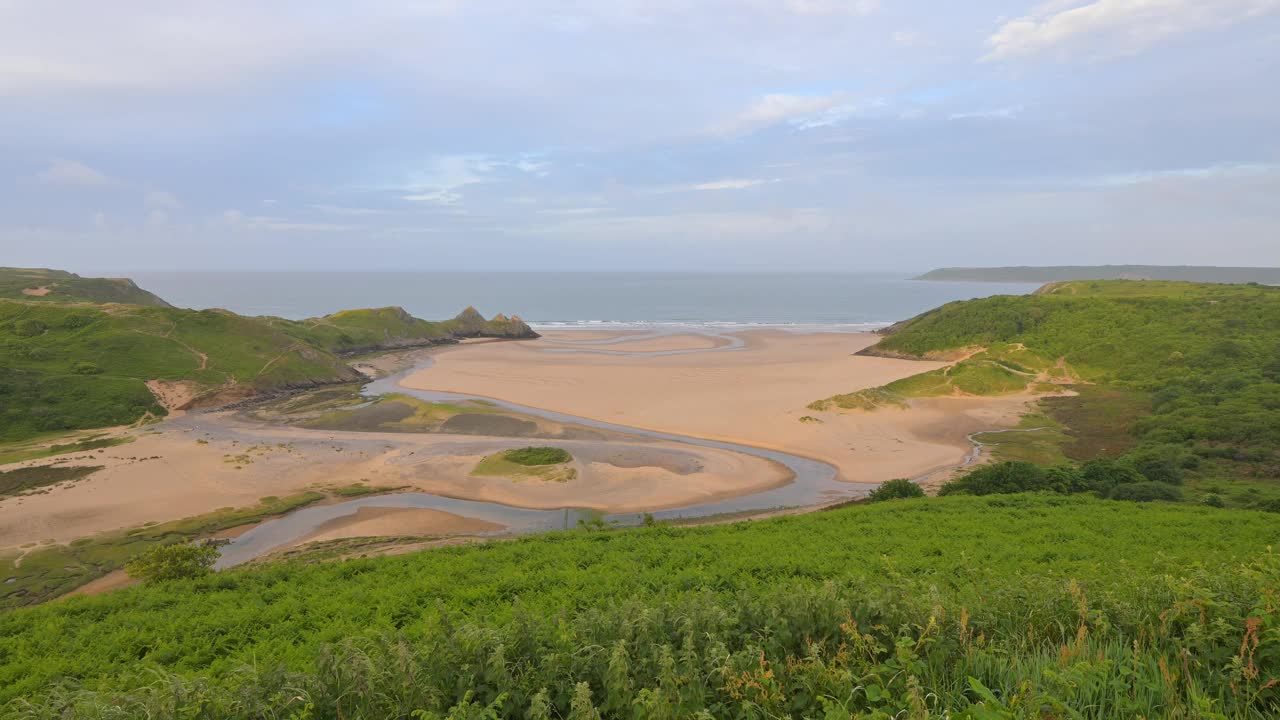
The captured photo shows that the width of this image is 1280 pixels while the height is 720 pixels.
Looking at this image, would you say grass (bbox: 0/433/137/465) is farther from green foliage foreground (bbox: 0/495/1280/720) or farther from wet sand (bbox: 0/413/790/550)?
green foliage foreground (bbox: 0/495/1280/720)

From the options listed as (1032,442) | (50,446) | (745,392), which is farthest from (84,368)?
(1032,442)

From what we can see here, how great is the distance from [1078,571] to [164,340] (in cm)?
6269

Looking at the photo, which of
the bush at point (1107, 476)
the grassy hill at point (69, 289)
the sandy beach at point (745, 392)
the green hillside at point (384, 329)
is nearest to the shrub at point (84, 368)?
the green hillside at point (384, 329)

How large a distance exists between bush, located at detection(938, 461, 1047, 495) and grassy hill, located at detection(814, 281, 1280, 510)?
6.32 metres

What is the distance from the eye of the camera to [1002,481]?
2209cm

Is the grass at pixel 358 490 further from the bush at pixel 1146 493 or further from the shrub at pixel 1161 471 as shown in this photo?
the shrub at pixel 1161 471

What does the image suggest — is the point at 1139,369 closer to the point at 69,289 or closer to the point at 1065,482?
the point at 1065,482

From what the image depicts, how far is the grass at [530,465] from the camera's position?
27625 mm

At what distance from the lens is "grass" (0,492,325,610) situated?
17203 mm

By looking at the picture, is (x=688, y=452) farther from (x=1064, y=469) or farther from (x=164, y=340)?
(x=164, y=340)

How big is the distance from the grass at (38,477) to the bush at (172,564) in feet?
55.4

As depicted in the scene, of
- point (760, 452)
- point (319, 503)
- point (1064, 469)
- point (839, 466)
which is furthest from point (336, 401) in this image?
point (1064, 469)

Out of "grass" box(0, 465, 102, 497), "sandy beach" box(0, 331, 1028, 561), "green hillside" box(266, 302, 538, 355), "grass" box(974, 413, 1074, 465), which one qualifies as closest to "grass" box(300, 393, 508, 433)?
"sandy beach" box(0, 331, 1028, 561)

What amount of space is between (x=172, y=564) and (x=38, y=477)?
68.5ft
